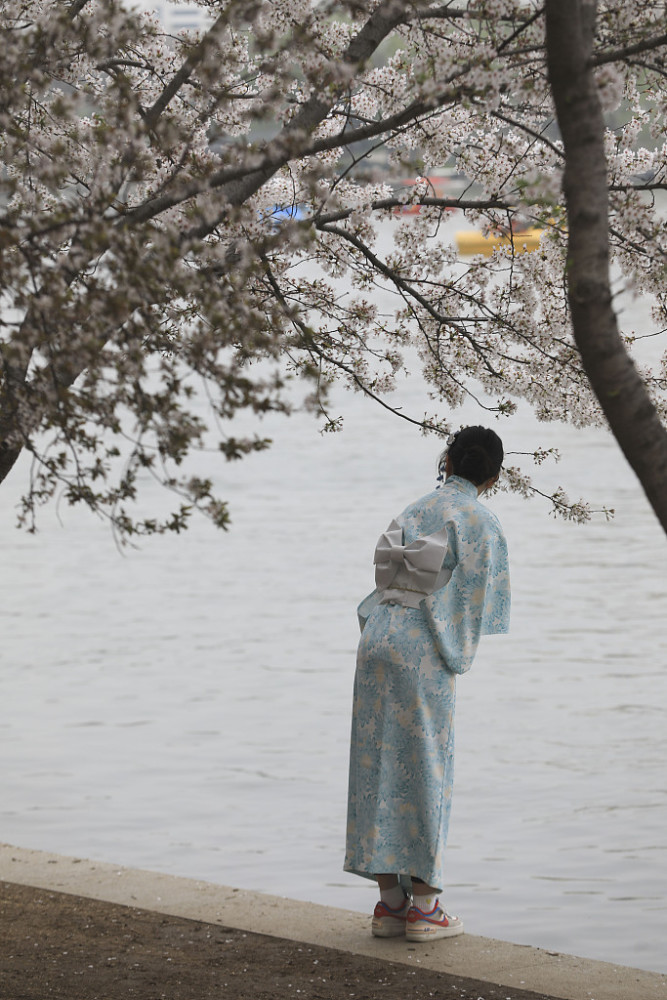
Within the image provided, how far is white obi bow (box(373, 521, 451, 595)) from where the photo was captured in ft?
17.6

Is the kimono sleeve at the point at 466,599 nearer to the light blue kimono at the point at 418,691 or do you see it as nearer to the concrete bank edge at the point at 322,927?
the light blue kimono at the point at 418,691

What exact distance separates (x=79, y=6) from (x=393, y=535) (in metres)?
2.06

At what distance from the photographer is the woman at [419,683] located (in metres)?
5.37

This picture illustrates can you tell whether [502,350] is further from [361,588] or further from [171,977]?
[361,588]

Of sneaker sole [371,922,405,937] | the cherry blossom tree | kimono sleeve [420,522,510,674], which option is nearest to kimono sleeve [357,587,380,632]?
kimono sleeve [420,522,510,674]

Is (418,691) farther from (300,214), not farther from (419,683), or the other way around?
(300,214)

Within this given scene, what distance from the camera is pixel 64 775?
942 centimetres

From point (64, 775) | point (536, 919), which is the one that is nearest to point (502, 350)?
point (536, 919)

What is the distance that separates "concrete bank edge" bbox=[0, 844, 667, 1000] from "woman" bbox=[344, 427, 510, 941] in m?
0.16

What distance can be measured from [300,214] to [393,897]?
107 inches

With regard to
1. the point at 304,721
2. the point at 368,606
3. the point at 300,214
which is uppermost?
the point at 300,214

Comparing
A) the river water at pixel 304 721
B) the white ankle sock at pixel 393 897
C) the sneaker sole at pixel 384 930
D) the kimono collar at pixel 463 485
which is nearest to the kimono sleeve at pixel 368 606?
the kimono collar at pixel 463 485

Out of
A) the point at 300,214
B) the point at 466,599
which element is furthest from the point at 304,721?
the point at 466,599

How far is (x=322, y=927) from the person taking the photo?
218 inches
